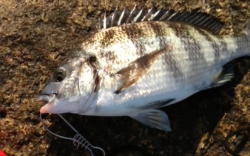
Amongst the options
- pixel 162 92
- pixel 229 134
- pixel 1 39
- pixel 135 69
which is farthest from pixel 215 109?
pixel 1 39

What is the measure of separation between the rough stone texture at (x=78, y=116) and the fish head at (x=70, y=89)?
368 mm

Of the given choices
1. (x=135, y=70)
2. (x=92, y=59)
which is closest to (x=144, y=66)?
(x=135, y=70)

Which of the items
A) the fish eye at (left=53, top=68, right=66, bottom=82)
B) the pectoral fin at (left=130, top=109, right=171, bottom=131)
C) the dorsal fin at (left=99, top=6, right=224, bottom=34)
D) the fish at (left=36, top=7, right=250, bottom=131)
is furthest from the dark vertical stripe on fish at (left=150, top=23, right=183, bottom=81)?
the fish eye at (left=53, top=68, right=66, bottom=82)

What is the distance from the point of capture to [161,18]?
2.33 meters

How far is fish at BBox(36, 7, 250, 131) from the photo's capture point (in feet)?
6.71

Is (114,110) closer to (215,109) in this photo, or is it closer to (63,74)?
(63,74)

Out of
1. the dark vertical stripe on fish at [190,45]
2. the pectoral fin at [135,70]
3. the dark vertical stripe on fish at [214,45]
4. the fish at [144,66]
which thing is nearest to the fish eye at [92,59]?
the fish at [144,66]

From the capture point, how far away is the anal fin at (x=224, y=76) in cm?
238

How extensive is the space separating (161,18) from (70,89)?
0.72 m

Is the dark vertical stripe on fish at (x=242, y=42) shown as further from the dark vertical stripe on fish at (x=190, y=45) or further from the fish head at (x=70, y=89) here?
the fish head at (x=70, y=89)

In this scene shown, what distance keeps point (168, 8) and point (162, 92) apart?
671 mm

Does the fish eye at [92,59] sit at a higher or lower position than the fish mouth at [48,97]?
higher

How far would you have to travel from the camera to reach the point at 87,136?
241 cm

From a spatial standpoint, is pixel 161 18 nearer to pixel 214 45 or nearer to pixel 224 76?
pixel 214 45
